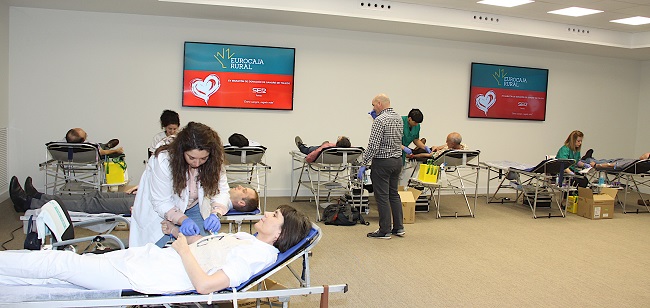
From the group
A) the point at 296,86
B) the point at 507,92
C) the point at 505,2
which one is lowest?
the point at 296,86

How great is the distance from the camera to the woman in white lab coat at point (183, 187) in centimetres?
303

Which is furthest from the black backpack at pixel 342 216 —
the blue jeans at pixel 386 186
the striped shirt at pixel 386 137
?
the striped shirt at pixel 386 137

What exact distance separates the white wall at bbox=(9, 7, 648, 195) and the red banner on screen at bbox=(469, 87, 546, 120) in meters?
0.13

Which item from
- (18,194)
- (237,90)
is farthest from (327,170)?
(18,194)

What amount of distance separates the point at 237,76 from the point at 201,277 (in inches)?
217

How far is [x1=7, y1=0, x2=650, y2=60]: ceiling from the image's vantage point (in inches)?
264

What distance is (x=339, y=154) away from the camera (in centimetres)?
661

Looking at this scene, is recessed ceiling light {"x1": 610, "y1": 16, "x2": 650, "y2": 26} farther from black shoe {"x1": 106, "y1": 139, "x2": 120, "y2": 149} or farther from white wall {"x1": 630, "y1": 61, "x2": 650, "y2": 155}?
black shoe {"x1": 106, "y1": 139, "x2": 120, "y2": 149}

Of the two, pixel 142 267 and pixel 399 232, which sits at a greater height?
pixel 142 267

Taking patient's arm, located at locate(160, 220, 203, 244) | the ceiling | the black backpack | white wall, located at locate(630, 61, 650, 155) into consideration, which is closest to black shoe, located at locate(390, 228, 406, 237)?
the black backpack

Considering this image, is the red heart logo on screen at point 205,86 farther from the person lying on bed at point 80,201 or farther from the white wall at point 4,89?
the person lying on bed at point 80,201

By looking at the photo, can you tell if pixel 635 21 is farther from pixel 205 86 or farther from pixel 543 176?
pixel 205 86

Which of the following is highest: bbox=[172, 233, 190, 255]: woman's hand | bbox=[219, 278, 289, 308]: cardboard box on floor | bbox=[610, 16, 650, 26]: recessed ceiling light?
bbox=[610, 16, 650, 26]: recessed ceiling light

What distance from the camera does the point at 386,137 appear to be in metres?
5.45
